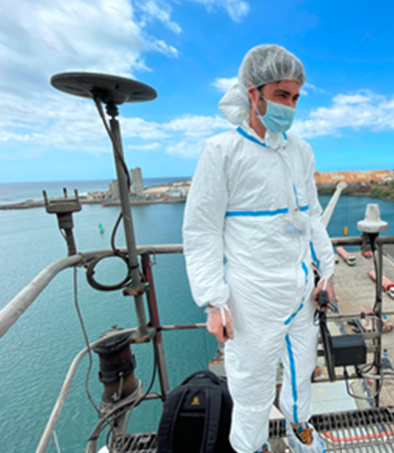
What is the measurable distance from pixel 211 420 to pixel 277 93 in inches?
48.0

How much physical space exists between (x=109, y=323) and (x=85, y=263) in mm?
12765

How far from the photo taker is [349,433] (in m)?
1.21

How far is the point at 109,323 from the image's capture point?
12.6m

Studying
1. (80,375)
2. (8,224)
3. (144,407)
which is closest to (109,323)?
(80,375)

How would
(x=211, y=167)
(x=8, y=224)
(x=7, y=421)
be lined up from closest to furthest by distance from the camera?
(x=211, y=167), (x=7, y=421), (x=8, y=224)

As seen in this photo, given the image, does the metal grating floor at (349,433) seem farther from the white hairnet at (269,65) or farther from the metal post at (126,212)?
the white hairnet at (269,65)

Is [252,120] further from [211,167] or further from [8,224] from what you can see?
[8,224]

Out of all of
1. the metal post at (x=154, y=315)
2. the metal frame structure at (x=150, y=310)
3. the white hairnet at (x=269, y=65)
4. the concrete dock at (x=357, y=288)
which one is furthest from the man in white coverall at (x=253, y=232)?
the concrete dock at (x=357, y=288)

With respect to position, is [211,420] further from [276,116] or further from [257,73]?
[257,73]

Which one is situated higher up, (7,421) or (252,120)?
(252,120)

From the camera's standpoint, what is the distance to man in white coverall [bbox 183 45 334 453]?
2.82 ft

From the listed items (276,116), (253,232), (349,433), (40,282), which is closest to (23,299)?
(40,282)

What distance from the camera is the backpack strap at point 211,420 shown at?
1.01 meters

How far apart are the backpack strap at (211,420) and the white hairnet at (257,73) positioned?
3.48 ft
